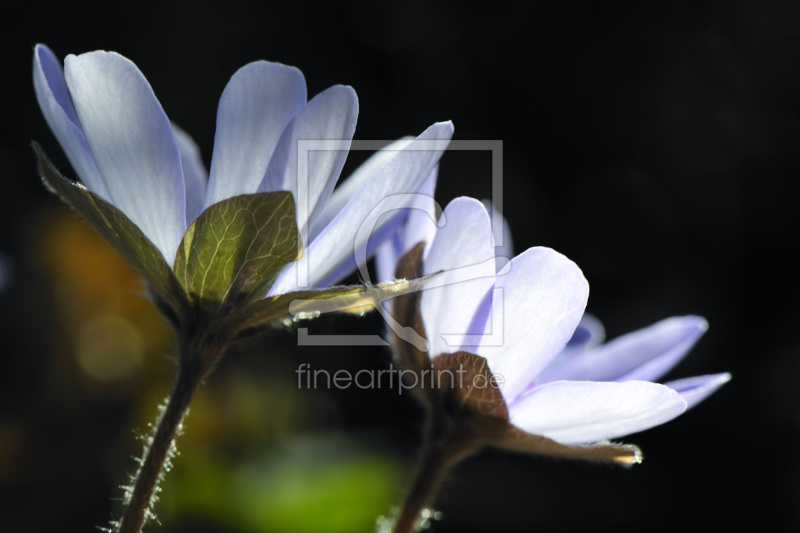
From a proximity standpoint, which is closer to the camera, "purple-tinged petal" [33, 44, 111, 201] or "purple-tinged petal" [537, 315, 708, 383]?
"purple-tinged petal" [33, 44, 111, 201]

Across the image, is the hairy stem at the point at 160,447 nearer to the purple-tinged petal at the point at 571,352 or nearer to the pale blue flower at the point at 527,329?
the pale blue flower at the point at 527,329

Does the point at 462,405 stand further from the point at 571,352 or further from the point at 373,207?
the point at 373,207

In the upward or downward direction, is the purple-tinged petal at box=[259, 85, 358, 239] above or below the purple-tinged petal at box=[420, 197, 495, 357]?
above

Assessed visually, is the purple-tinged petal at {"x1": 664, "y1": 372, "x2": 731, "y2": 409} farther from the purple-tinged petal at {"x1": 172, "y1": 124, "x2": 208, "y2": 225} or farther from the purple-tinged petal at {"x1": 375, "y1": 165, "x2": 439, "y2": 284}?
the purple-tinged petal at {"x1": 172, "y1": 124, "x2": 208, "y2": 225}

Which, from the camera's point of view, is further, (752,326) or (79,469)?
(752,326)

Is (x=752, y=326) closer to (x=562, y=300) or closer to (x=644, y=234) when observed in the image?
(x=644, y=234)

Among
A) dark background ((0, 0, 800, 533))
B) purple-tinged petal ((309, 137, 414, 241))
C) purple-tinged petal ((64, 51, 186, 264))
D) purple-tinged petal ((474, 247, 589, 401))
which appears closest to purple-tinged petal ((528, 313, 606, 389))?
purple-tinged petal ((474, 247, 589, 401))

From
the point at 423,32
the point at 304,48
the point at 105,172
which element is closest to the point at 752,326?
the point at 423,32
